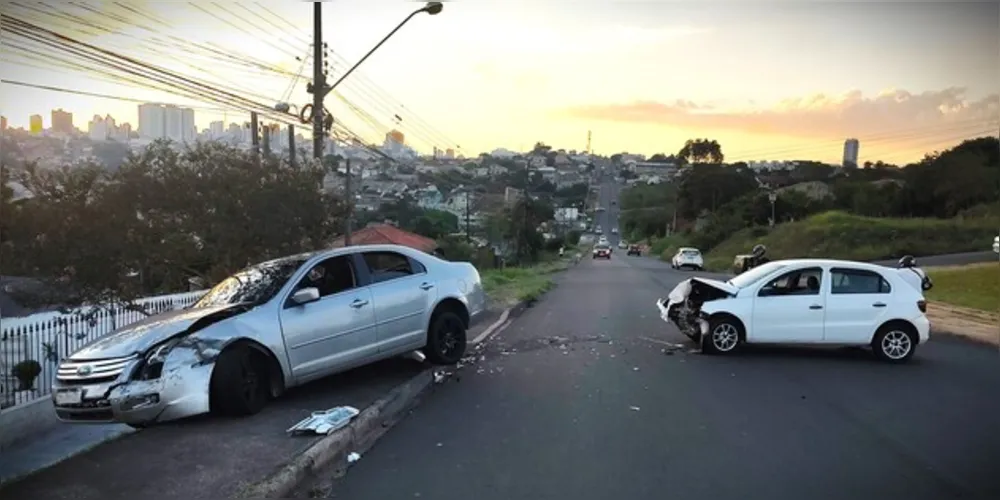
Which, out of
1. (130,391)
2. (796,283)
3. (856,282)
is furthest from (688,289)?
(130,391)

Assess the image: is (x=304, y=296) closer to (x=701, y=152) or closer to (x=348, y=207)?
(x=348, y=207)

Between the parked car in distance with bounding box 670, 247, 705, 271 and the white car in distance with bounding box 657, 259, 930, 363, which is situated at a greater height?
the white car in distance with bounding box 657, 259, 930, 363

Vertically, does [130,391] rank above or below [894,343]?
above

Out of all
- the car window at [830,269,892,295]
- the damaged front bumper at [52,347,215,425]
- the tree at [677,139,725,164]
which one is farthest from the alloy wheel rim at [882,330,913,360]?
the tree at [677,139,725,164]

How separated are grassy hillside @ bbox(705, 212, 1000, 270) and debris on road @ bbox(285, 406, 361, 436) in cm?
4353

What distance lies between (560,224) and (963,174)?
214 ft

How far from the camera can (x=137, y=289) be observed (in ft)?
38.1

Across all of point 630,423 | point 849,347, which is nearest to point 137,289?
point 630,423

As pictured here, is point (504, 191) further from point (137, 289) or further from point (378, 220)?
point (137, 289)

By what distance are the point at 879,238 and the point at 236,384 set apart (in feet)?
159

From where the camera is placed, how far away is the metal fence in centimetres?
902

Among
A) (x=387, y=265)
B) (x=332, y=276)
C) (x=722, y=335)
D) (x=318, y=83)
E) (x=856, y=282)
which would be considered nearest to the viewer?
(x=332, y=276)

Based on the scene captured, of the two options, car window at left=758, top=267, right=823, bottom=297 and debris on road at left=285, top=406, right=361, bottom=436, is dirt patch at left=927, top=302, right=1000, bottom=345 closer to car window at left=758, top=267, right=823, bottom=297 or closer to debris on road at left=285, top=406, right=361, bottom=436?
car window at left=758, top=267, right=823, bottom=297

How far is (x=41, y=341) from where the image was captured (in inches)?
395
